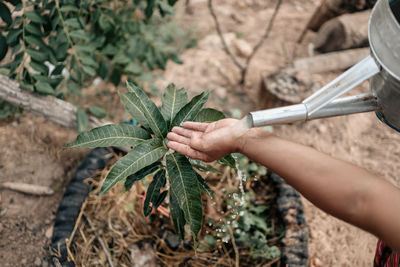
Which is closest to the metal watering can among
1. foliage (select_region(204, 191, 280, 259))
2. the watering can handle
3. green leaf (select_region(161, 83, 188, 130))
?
the watering can handle

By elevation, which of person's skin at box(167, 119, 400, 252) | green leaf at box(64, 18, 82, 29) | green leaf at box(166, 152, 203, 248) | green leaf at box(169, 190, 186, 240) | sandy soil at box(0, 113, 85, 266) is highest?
green leaf at box(64, 18, 82, 29)

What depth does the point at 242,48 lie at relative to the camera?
318cm

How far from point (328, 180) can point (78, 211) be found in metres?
1.31

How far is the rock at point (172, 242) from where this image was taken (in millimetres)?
1502

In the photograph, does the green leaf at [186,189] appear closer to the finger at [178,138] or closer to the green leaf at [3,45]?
the finger at [178,138]

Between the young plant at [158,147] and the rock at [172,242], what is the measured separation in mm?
302

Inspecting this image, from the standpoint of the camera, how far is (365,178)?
0.73 meters

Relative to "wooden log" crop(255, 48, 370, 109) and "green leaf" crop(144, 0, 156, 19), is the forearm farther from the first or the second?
"wooden log" crop(255, 48, 370, 109)

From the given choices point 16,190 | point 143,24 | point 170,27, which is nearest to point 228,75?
point 170,27

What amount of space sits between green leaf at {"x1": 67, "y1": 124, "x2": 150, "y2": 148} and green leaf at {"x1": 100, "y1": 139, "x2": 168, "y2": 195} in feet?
0.23

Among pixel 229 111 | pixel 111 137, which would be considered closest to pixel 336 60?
pixel 229 111

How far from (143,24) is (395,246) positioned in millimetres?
1924

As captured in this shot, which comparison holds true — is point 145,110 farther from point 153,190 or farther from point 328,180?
point 328,180

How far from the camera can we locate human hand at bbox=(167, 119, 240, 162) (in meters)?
0.92
